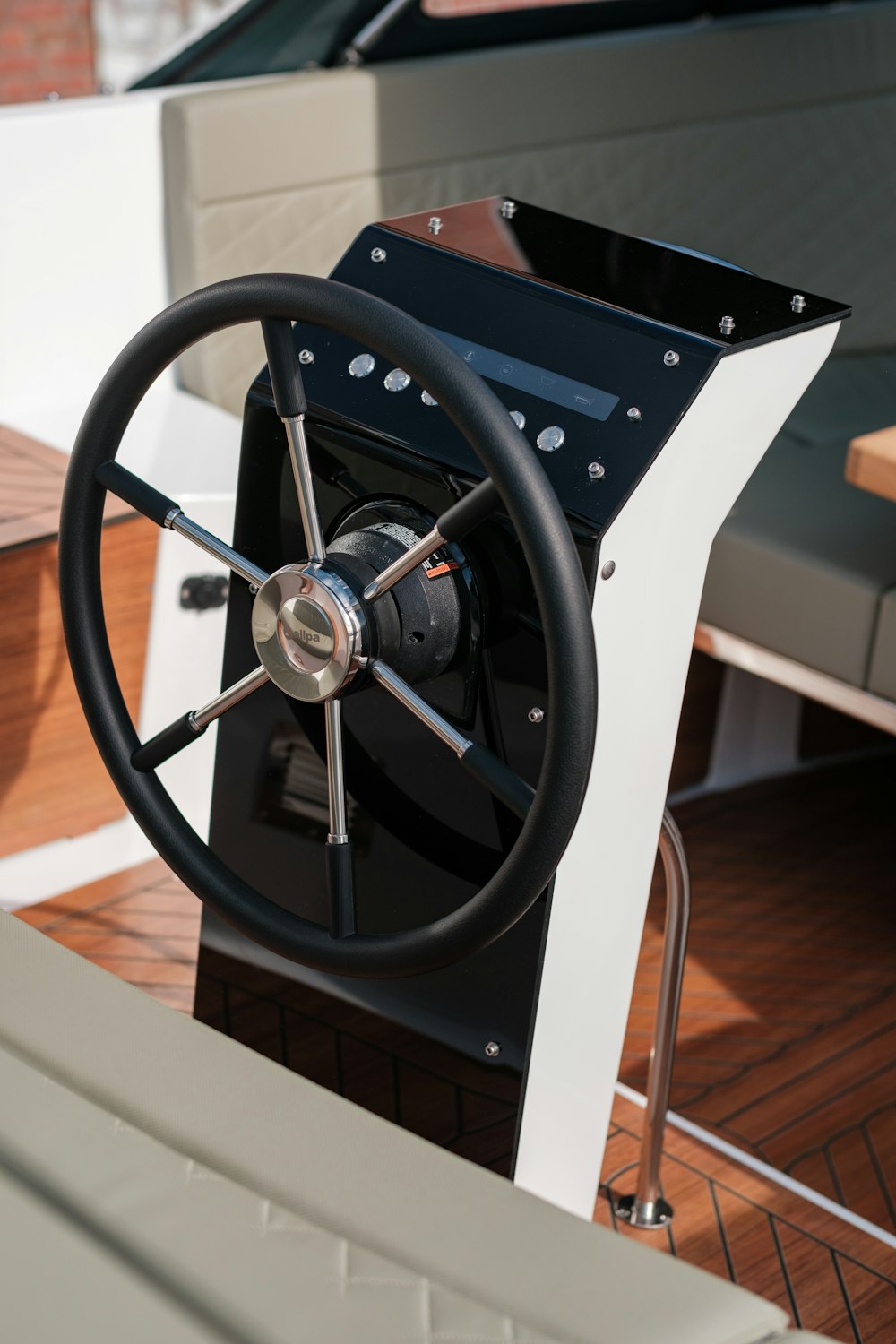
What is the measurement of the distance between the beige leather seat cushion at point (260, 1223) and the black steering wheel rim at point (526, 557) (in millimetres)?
133

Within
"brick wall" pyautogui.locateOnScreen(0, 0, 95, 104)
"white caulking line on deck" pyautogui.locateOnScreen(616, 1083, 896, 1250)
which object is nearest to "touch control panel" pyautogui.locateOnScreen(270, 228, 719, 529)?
"white caulking line on deck" pyautogui.locateOnScreen(616, 1083, 896, 1250)

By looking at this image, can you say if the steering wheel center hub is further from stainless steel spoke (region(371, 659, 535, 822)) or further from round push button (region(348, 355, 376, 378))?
round push button (region(348, 355, 376, 378))

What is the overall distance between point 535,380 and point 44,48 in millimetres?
8797

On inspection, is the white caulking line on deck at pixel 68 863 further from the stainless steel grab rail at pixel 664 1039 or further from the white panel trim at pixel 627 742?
the white panel trim at pixel 627 742

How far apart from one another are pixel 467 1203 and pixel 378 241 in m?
0.71

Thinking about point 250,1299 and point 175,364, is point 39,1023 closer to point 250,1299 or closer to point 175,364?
point 250,1299

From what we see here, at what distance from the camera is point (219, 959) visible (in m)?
1.33

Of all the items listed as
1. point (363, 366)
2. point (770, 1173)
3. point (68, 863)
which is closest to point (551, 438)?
point (363, 366)

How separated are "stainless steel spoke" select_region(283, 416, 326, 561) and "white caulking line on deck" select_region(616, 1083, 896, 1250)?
90cm

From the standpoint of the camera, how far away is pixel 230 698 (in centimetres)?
100

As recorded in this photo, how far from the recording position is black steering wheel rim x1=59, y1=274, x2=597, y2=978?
2.72ft

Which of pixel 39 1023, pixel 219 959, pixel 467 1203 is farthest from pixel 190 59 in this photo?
pixel 467 1203

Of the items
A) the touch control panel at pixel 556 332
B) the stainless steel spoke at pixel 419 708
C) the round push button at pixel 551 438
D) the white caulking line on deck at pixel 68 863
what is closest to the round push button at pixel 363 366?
the touch control panel at pixel 556 332

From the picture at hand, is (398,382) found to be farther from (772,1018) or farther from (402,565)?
(772,1018)
